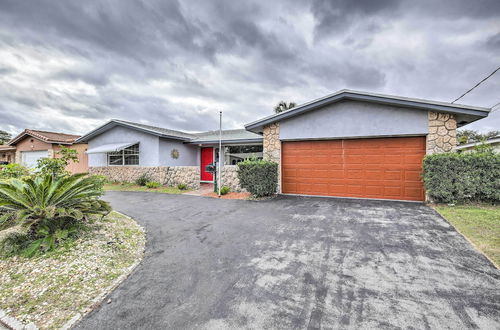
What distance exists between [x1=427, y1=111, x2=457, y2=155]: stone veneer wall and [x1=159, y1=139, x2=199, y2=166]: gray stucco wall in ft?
42.8

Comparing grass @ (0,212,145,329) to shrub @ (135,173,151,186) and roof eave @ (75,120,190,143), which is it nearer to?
shrub @ (135,173,151,186)

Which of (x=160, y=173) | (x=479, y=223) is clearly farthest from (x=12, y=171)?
(x=479, y=223)

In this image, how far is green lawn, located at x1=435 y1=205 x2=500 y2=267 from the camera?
3.32m

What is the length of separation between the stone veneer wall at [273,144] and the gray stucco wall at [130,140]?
7.37m

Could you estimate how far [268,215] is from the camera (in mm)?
5742

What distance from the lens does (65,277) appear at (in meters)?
2.62

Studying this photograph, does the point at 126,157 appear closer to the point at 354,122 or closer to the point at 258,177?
the point at 258,177

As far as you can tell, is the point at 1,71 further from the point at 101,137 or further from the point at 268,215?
the point at 268,215

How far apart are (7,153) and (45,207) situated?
2455 cm

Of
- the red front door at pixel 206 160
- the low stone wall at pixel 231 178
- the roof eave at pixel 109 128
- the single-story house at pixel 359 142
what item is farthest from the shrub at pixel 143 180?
the single-story house at pixel 359 142

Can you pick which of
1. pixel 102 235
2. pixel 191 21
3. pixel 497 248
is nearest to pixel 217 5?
pixel 191 21

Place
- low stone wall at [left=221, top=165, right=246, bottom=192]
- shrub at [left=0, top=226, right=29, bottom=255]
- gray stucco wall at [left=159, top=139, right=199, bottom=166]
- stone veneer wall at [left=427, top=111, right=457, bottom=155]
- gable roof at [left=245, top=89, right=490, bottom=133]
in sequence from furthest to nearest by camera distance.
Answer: gray stucco wall at [left=159, top=139, right=199, bottom=166]
low stone wall at [left=221, top=165, right=246, bottom=192]
stone veneer wall at [left=427, top=111, right=457, bottom=155]
gable roof at [left=245, top=89, right=490, bottom=133]
shrub at [left=0, top=226, right=29, bottom=255]

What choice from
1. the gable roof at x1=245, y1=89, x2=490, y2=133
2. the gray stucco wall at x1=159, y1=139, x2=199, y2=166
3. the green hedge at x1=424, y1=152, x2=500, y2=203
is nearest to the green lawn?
the green hedge at x1=424, y1=152, x2=500, y2=203

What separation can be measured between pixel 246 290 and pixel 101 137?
17.0 metres
